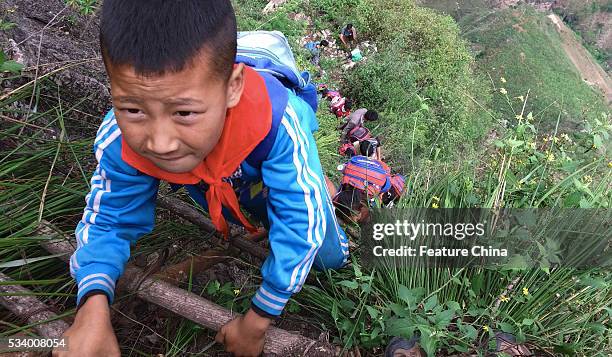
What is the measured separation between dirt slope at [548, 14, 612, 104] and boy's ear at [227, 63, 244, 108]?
4051 centimetres

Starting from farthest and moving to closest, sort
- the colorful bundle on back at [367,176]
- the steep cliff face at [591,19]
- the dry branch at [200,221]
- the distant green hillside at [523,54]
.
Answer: the steep cliff face at [591,19] < the distant green hillside at [523,54] < the colorful bundle on back at [367,176] < the dry branch at [200,221]

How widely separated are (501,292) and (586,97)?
30.1 m

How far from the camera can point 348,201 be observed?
2.64m

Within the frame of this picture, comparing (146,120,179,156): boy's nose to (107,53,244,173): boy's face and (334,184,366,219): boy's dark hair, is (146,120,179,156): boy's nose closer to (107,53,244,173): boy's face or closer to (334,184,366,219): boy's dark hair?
(107,53,244,173): boy's face

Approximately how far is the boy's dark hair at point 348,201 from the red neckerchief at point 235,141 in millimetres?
1114

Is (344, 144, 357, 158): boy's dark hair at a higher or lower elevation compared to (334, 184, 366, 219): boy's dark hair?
lower

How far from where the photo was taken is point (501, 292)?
2035mm

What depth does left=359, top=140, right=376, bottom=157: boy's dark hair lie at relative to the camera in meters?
3.82

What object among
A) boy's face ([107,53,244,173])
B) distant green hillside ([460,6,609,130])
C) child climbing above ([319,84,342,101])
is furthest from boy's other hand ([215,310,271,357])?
distant green hillside ([460,6,609,130])

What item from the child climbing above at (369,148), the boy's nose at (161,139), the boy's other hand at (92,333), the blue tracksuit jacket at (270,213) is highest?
the boy's nose at (161,139)

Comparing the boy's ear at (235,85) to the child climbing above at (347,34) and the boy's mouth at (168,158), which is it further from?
the child climbing above at (347,34)

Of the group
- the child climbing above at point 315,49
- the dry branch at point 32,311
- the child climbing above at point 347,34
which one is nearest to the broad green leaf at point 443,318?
the dry branch at point 32,311

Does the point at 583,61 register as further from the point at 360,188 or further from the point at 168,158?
the point at 168,158

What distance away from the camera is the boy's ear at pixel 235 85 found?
4.25 feet
